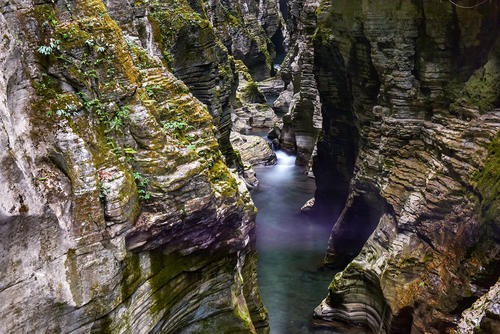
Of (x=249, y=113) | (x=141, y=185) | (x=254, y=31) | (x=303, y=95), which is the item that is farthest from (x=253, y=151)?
(x=254, y=31)

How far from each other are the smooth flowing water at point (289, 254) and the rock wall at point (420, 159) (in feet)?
4.91

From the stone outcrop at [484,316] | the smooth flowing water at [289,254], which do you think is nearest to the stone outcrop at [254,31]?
the smooth flowing water at [289,254]

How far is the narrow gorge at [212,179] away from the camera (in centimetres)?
632

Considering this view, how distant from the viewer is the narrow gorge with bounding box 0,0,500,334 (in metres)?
6.32

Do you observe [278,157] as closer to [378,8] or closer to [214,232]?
[378,8]

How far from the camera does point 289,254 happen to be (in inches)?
747

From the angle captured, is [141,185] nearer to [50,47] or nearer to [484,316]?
[50,47]

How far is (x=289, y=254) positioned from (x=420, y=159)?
28.5 feet

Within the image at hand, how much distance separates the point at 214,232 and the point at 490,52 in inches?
339

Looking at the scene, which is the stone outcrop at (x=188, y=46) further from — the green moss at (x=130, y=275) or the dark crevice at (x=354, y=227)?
the dark crevice at (x=354, y=227)

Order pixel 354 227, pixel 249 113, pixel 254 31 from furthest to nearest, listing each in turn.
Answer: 1. pixel 254 31
2. pixel 249 113
3. pixel 354 227

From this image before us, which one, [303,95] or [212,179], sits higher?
[303,95]

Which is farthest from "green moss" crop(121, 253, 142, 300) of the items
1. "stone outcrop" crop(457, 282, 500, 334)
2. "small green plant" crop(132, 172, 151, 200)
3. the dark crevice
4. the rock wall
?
the dark crevice

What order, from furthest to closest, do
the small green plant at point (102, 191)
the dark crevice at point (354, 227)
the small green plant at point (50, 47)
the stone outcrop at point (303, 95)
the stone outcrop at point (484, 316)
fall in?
the stone outcrop at point (303, 95) → the dark crevice at point (354, 227) → the small green plant at point (102, 191) → the small green plant at point (50, 47) → the stone outcrop at point (484, 316)
